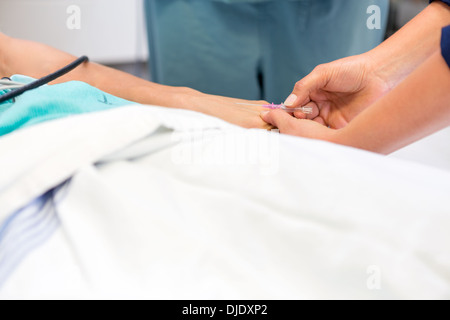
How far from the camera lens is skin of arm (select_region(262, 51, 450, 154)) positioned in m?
0.51

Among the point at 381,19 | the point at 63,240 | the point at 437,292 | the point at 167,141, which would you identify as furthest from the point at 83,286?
the point at 381,19

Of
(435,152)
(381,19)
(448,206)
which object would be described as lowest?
(435,152)

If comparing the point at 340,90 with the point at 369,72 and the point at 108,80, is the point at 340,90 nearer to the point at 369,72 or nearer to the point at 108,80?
the point at 369,72

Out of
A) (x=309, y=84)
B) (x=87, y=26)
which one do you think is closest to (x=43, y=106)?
(x=309, y=84)

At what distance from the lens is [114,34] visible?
2.61 meters

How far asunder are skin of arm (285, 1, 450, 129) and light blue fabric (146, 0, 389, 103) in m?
0.39

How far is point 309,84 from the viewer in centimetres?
90

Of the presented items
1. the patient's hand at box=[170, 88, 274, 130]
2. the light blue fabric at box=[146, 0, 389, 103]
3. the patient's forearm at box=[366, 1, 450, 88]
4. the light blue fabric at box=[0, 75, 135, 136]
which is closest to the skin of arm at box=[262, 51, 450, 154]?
the patient's hand at box=[170, 88, 274, 130]

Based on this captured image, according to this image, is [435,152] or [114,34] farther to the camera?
[114,34]

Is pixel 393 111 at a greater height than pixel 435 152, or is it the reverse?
pixel 393 111

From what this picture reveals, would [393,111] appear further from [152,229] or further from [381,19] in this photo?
[381,19]

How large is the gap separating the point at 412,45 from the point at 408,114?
0.42 meters

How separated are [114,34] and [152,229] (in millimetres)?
2466
